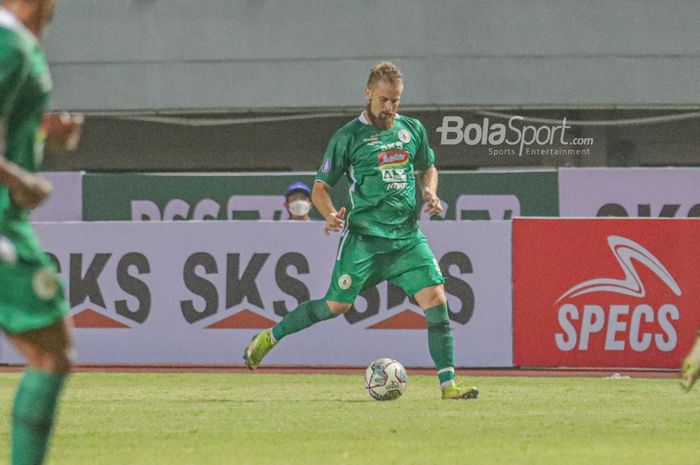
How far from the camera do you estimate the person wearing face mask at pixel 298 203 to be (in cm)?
1723

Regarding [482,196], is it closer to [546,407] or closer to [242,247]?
[242,247]

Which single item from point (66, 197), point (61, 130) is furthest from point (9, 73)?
point (66, 197)

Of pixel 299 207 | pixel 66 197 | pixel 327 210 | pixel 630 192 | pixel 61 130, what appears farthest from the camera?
pixel 66 197

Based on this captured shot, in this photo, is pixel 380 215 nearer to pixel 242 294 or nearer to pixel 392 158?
pixel 392 158

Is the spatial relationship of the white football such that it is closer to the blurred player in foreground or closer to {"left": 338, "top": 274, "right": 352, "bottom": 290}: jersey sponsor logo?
{"left": 338, "top": 274, "right": 352, "bottom": 290}: jersey sponsor logo

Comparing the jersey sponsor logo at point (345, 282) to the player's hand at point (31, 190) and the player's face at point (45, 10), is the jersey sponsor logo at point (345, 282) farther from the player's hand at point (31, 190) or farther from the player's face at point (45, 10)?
the player's hand at point (31, 190)

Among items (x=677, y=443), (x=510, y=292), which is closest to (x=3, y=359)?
(x=510, y=292)

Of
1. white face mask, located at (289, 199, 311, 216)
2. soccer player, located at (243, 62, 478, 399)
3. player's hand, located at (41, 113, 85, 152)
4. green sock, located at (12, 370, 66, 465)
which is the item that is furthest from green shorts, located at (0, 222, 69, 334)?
white face mask, located at (289, 199, 311, 216)

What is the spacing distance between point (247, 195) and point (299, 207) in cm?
429

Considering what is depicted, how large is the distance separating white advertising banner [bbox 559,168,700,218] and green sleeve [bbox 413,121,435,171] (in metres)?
9.66

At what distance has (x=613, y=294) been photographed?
14.9 m

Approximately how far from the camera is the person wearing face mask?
679 inches

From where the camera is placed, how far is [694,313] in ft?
48.5

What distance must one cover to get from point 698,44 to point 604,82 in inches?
64.2
